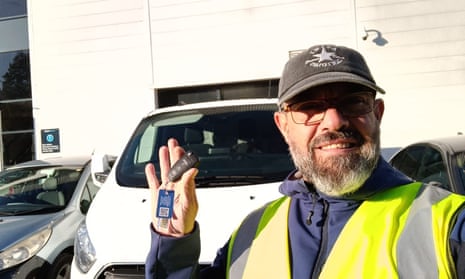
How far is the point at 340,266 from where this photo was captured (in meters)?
1.36

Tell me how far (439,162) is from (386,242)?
9.98 feet

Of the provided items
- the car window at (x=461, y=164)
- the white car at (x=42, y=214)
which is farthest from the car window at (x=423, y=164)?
the white car at (x=42, y=214)

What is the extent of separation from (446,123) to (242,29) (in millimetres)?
4661

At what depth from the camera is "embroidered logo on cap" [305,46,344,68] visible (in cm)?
151

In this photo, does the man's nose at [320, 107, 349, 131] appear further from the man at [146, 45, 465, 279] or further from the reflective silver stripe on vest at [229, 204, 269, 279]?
the reflective silver stripe on vest at [229, 204, 269, 279]

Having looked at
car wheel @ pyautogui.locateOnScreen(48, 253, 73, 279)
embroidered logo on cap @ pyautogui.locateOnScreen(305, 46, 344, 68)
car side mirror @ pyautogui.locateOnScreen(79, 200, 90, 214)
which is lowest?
car wheel @ pyautogui.locateOnScreen(48, 253, 73, 279)

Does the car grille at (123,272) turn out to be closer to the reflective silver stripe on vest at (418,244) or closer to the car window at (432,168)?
the reflective silver stripe on vest at (418,244)

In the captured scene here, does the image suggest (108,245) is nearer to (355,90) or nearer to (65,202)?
(355,90)

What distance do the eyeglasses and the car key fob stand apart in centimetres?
39

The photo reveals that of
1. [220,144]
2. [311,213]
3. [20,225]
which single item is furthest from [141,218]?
[20,225]

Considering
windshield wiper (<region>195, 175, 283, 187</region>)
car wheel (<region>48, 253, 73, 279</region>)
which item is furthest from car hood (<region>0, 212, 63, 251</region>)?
windshield wiper (<region>195, 175, 283, 187</region>)

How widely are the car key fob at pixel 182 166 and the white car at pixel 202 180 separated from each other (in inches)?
47.1

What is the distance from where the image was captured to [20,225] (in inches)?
174

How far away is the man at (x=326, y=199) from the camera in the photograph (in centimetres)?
137
